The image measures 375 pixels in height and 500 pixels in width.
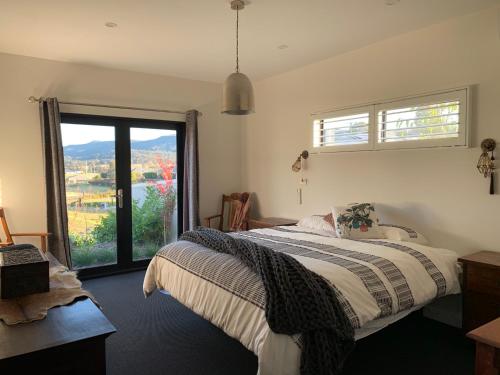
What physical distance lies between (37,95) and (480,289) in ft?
14.9

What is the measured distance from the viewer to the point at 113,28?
10.4ft

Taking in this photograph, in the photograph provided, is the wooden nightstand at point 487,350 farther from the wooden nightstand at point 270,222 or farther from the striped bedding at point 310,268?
the wooden nightstand at point 270,222

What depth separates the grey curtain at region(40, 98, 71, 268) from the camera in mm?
3947

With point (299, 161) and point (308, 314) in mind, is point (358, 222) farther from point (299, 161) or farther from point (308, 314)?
point (308, 314)

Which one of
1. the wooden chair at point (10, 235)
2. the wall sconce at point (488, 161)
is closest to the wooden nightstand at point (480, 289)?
the wall sconce at point (488, 161)

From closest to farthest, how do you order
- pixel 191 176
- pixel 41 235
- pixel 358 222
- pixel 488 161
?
pixel 488 161 < pixel 358 222 < pixel 41 235 < pixel 191 176

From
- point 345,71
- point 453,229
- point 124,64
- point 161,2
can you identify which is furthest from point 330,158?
point 124,64

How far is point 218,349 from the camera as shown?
2.69 metres

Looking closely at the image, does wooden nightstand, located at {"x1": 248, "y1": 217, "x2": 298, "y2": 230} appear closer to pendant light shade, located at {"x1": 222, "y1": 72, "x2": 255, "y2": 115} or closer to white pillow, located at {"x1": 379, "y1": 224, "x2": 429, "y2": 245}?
white pillow, located at {"x1": 379, "y1": 224, "x2": 429, "y2": 245}

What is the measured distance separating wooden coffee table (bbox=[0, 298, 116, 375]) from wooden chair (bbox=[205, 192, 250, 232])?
3516 mm

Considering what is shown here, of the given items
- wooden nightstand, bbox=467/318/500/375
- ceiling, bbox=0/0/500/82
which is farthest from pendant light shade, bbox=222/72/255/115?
wooden nightstand, bbox=467/318/500/375

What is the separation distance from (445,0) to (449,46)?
494mm

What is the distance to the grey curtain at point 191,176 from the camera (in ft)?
15.9

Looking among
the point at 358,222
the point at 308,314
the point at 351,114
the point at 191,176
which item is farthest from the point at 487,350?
the point at 191,176
